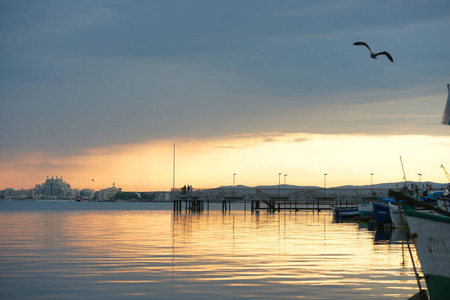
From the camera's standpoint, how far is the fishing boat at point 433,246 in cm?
1469

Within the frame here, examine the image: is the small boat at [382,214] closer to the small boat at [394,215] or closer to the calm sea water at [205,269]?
the small boat at [394,215]

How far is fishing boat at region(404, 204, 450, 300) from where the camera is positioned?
14.7 meters

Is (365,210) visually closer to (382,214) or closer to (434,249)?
(382,214)

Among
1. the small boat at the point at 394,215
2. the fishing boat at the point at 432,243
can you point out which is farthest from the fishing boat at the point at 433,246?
the small boat at the point at 394,215

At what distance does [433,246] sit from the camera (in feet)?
49.2

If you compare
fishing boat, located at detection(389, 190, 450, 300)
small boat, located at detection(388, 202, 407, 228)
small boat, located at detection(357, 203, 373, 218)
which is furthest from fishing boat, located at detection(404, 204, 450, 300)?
small boat, located at detection(357, 203, 373, 218)

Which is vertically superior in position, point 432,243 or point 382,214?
point 432,243

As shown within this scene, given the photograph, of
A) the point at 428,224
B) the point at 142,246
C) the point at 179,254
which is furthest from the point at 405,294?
the point at 142,246

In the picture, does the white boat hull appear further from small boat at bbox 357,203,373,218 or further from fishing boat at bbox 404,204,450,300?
small boat at bbox 357,203,373,218

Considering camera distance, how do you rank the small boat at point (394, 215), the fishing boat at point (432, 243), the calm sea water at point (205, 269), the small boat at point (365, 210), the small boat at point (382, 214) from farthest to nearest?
1. the small boat at point (365, 210)
2. the small boat at point (382, 214)
3. the small boat at point (394, 215)
4. the calm sea water at point (205, 269)
5. the fishing boat at point (432, 243)

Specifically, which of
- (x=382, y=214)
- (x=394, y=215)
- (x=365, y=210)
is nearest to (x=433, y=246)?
(x=394, y=215)

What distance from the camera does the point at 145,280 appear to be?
68.7 ft

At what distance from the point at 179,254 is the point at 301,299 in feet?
42.2

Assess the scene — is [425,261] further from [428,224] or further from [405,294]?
[405,294]
